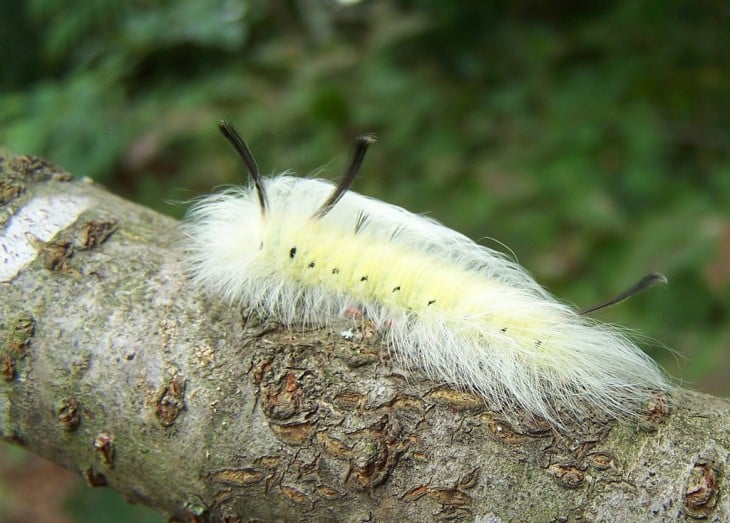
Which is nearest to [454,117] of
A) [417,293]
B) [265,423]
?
[417,293]

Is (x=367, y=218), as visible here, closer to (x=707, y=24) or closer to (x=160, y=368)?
(x=160, y=368)

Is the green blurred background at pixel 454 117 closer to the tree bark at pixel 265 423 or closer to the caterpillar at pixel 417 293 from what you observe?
the caterpillar at pixel 417 293

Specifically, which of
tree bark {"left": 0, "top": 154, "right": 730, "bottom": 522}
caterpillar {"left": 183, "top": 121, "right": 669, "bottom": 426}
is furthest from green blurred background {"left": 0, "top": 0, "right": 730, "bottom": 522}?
tree bark {"left": 0, "top": 154, "right": 730, "bottom": 522}

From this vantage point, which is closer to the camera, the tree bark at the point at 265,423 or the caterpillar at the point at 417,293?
the tree bark at the point at 265,423

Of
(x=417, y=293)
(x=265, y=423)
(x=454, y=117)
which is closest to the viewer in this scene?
(x=265, y=423)

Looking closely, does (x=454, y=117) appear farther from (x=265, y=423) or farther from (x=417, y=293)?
(x=265, y=423)

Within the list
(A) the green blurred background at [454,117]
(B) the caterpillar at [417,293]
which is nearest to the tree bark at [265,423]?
(B) the caterpillar at [417,293]
